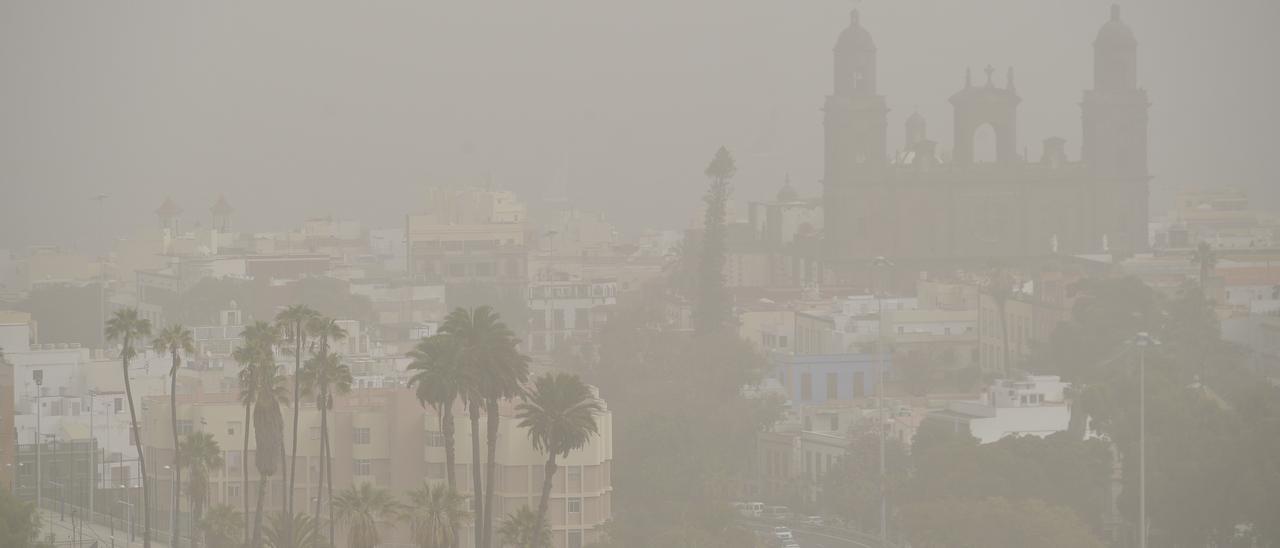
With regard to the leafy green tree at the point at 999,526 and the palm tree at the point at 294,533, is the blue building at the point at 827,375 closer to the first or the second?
the leafy green tree at the point at 999,526

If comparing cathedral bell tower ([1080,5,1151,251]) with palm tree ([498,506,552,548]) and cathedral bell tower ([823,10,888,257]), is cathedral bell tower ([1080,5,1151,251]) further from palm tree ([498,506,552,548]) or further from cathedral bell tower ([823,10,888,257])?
palm tree ([498,506,552,548])

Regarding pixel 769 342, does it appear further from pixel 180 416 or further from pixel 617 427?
pixel 180 416

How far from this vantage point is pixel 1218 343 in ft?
323

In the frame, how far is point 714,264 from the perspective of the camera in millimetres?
115000

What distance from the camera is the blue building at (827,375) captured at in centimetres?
10725

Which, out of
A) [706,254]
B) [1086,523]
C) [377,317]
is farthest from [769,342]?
[1086,523]

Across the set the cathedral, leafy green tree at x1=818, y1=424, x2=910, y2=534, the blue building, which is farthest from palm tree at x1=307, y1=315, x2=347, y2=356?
the cathedral

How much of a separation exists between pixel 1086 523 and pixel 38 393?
90.7ft

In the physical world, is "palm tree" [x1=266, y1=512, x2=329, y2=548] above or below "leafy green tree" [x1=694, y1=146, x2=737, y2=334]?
below

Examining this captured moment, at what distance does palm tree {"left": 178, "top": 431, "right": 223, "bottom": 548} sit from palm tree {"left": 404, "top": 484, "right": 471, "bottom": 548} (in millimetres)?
8993

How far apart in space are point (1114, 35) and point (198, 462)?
89585 mm

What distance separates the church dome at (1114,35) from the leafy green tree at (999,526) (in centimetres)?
7575

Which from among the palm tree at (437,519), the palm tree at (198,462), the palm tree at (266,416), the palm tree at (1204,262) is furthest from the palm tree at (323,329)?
the palm tree at (1204,262)

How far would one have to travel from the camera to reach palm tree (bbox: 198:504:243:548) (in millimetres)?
62062
